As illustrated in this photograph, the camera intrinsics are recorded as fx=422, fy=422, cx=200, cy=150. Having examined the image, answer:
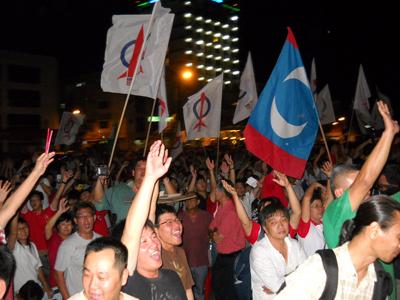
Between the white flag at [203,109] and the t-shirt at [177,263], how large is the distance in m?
5.73

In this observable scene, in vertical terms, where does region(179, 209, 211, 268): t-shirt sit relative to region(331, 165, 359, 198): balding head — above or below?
below

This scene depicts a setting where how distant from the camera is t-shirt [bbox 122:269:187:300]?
2.76 meters

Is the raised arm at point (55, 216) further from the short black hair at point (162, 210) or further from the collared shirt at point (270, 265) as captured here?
the collared shirt at point (270, 265)

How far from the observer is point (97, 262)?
2.36 meters

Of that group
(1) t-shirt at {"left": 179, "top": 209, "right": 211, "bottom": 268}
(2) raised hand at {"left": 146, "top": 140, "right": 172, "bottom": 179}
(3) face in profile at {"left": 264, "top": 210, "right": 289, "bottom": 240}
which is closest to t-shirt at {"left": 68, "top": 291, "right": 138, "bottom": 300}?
(2) raised hand at {"left": 146, "top": 140, "right": 172, "bottom": 179}

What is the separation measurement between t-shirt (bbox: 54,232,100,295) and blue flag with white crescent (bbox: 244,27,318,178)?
2.38m

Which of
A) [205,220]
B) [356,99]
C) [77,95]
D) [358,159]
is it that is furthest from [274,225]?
[77,95]

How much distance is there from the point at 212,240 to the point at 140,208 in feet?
13.1

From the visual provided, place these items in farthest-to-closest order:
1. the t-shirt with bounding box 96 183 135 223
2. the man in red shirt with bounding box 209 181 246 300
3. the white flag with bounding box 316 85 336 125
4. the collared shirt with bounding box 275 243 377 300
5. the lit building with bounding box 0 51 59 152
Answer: the lit building with bounding box 0 51 59 152
the white flag with bounding box 316 85 336 125
the man in red shirt with bounding box 209 181 246 300
the t-shirt with bounding box 96 183 135 223
the collared shirt with bounding box 275 243 377 300

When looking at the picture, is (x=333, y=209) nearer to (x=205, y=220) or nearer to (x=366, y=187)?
(x=366, y=187)

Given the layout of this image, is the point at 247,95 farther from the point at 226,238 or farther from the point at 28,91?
the point at 28,91

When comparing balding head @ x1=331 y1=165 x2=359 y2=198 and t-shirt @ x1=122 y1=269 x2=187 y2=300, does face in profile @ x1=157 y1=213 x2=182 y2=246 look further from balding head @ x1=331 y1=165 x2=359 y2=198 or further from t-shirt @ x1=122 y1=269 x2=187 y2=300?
balding head @ x1=331 y1=165 x2=359 y2=198

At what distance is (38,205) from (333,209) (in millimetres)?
5016

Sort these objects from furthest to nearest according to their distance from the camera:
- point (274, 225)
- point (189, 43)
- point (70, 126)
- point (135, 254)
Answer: point (189, 43)
point (70, 126)
point (274, 225)
point (135, 254)
